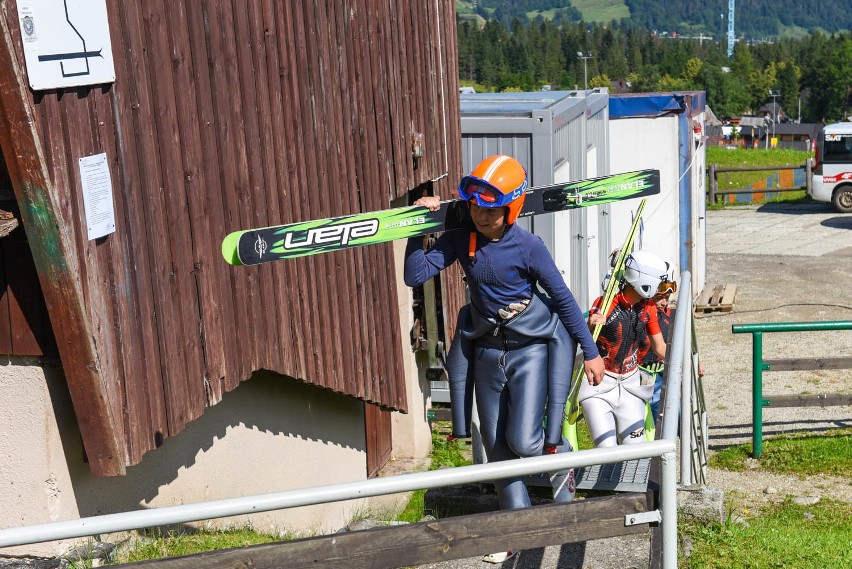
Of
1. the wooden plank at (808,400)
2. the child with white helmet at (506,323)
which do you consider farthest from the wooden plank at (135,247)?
the wooden plank at (808,400)

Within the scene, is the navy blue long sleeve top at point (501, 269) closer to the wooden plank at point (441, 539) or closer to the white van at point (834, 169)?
the wooden plank at point (441, 539)

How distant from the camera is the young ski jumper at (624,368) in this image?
21.4ft

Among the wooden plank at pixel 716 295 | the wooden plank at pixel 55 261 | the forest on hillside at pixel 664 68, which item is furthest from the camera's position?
the forest on hillside at pixel 664 68

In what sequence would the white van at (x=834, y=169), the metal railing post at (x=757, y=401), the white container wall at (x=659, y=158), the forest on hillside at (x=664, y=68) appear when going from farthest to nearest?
the forest on hillside at (x=664, y=68) < the white van at (x=834, y=169) < the white container wall at (x=659, y=158) < the metal railing post at (x=757, y=401)

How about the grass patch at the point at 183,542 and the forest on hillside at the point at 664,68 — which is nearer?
the grass patch at the point at 183,542

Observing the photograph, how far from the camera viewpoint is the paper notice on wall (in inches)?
197

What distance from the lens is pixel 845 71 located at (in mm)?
144625

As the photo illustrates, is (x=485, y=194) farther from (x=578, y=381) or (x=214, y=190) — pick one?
(x=578, y=381)

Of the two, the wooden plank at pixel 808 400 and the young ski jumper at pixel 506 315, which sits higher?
the young ski jumper at pixel 506 315

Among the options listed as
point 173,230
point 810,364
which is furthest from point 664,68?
point 173,230

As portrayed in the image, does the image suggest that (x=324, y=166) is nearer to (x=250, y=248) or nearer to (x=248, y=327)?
(x=248, y=327)

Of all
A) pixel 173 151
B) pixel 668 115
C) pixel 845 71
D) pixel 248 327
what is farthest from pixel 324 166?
pixel 845 71

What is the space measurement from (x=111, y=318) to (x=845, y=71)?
503 feet

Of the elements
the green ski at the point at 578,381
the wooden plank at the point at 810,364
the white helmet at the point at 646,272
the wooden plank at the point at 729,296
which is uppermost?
the white helmet at the point at 646,272
